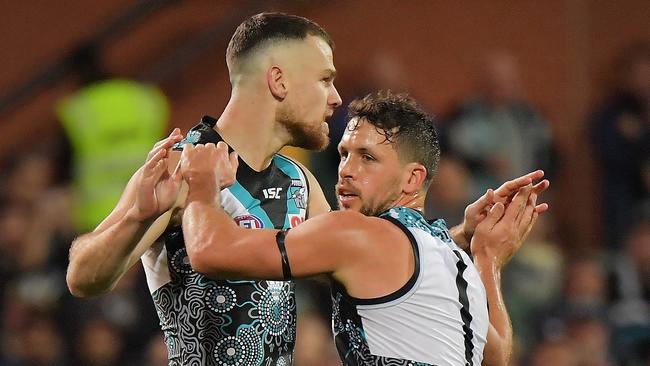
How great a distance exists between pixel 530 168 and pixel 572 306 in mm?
1259

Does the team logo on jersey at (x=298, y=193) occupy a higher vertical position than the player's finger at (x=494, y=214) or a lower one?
higher

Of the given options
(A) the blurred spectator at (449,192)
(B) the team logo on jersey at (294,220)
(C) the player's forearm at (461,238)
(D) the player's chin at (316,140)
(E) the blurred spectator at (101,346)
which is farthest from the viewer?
(A) the blurred spectator at (449,192)

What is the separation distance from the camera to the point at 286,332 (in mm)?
4258

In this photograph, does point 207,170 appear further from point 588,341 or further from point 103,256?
point 588,341

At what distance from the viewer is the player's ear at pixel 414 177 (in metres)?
4.12

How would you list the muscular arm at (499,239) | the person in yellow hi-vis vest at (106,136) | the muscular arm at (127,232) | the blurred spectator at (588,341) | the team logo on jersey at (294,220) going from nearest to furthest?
the muscular arm at (127,232)
the team logo on jersey at (294,220)
the muscular arm at (499,239)
the blurred spectator at (588,341)
the person in yellow hi-vis vest at (106,136)

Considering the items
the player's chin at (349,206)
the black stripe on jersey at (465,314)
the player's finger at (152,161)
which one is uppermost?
the player's finger at (152,161)

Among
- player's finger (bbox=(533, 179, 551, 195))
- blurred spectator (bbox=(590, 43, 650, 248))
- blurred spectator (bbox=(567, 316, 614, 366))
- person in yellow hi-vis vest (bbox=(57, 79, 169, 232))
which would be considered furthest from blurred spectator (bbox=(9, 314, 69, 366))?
blurred spectator (bbox=(590, 43, 650, 248))

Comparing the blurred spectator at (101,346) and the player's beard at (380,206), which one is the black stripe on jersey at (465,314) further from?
the blurred spectator at (101,346)

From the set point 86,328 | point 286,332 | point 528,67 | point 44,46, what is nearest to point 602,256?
point 528,67

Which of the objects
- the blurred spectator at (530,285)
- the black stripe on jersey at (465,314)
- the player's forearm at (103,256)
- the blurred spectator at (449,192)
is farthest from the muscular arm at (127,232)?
the blurred spectator at (530,285)

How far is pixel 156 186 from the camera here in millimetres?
3936

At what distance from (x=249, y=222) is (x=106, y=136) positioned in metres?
4.63

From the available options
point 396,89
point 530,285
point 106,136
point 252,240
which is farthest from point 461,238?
point 106,136
